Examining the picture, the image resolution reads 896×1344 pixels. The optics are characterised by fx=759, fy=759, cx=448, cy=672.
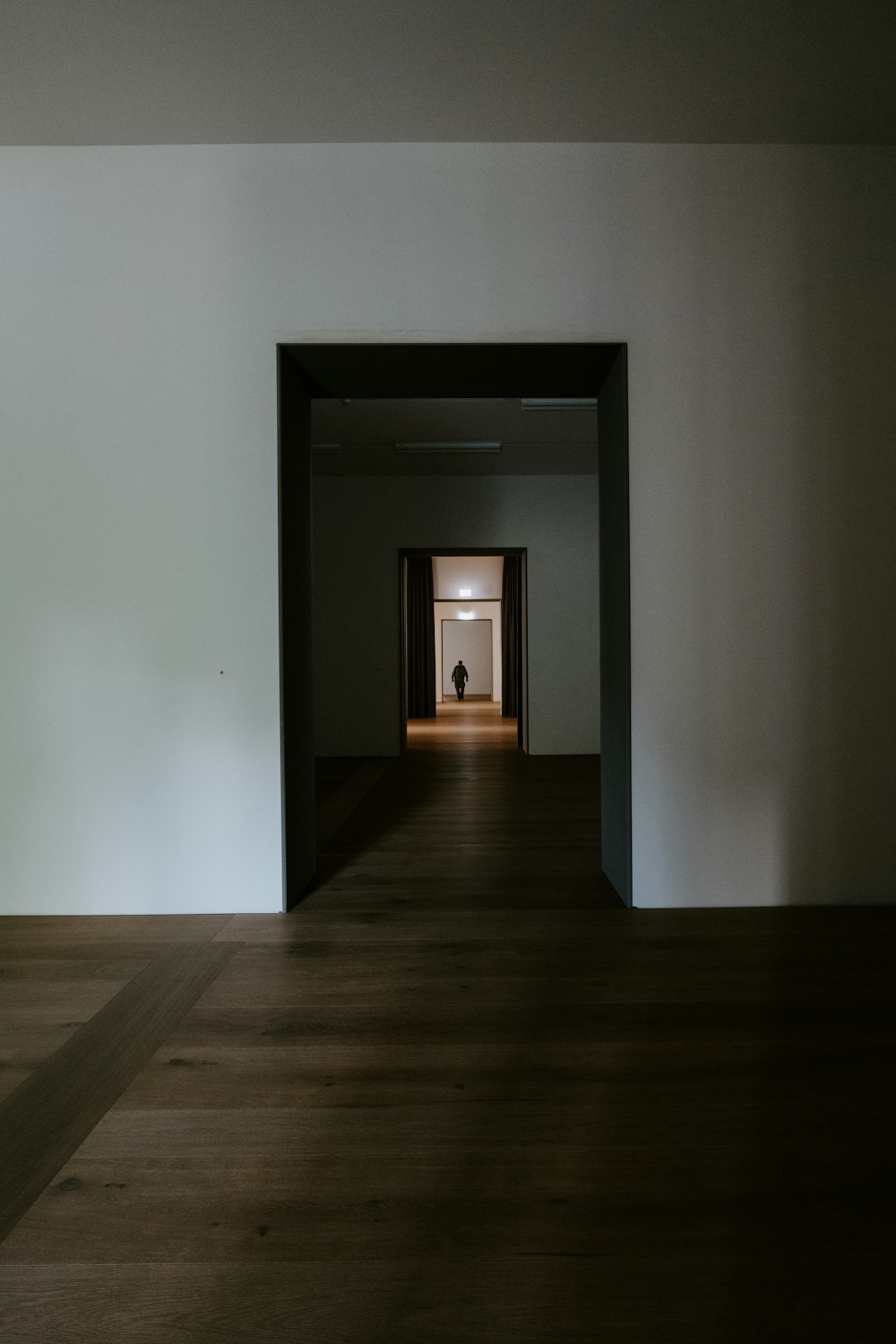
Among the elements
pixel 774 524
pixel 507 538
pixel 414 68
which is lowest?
pixel 774 524

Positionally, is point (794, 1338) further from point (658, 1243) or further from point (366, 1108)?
point (366, 1108)

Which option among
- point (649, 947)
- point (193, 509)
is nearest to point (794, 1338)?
point (649, 947)

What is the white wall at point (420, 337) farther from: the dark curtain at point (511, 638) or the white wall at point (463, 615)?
the white wall at point (463, 615)

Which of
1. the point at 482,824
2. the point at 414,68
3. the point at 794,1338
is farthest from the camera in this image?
the point at 482,824

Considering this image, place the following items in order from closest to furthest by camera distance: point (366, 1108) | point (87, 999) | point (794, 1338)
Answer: point (794, 1338)
point (366, 1108)
point (87, 999)

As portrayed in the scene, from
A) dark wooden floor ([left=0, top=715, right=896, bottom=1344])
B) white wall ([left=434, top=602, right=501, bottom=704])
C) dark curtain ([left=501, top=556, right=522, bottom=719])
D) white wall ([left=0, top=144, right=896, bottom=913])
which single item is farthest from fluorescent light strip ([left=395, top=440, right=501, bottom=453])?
white wall ([left=434, top=602, right=501, bottom=704])

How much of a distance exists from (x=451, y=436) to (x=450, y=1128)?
22.6 ft

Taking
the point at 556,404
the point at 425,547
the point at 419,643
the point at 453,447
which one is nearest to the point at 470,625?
the point at 419,643

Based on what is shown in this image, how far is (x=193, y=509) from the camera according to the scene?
3.62 meters

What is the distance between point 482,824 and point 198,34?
4.56 meters

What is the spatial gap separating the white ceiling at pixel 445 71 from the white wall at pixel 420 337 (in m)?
0.14

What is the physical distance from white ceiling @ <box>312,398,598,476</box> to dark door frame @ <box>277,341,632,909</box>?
1.99m

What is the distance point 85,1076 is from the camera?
2.23 m

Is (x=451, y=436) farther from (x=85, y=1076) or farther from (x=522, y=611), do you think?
(x=85, y=1076)
